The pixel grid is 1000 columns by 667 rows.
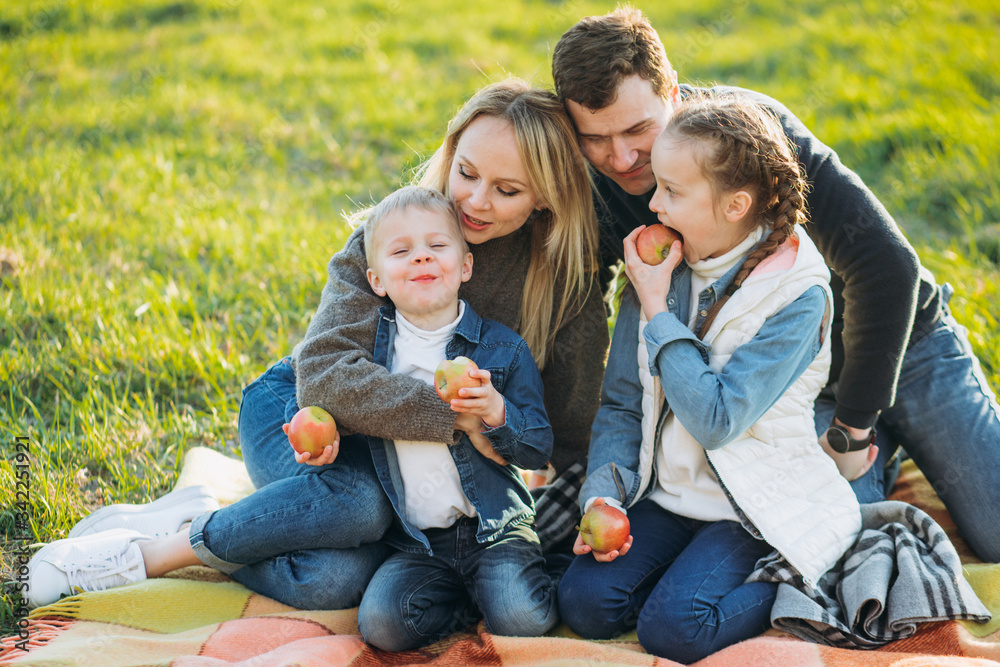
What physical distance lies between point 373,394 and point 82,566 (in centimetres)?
115

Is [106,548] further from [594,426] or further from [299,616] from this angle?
[594,426]

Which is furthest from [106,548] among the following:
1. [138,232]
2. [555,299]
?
[138,232]

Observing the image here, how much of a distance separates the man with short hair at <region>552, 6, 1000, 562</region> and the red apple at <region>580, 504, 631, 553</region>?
3.13ft

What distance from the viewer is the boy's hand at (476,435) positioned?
2.69m

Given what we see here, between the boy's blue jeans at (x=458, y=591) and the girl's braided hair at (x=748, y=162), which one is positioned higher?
the girl's braided hair at (x=748, y=162)

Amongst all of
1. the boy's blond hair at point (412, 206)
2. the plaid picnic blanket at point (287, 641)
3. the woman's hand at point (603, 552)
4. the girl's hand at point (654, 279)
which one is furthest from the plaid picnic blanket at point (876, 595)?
the boy's blond hair at point (412, 206)

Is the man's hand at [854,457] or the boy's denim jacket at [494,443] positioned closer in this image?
the boy's denim jacket at [494,443]

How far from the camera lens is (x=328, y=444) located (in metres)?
2.68

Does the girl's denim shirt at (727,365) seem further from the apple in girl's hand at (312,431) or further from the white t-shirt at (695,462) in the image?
→ the apple in girl's hand at (312,431)

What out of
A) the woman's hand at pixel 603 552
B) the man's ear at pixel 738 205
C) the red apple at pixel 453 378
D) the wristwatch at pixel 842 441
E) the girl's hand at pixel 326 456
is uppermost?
the man's ear at pixel 738 205

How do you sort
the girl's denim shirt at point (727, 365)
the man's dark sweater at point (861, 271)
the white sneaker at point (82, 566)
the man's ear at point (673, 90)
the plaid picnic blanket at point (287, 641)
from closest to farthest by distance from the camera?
the plaid picnic blanket at point (287, 641) → the girl's denim shirt at point (727, 365) → the white sneaker at point (82, 566) → the man's dark sweater at point (861, 271) → the man's ear at point (673, 90)

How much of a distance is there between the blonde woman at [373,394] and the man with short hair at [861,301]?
195 mm

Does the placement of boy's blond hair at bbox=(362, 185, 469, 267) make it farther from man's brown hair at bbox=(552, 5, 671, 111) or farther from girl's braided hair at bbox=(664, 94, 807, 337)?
girl's braided hair at bbox=(664, 94, 807, 337)

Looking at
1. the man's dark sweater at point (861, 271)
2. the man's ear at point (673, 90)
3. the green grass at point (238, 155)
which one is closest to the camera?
the man's dark sweater at point (861, 271)
